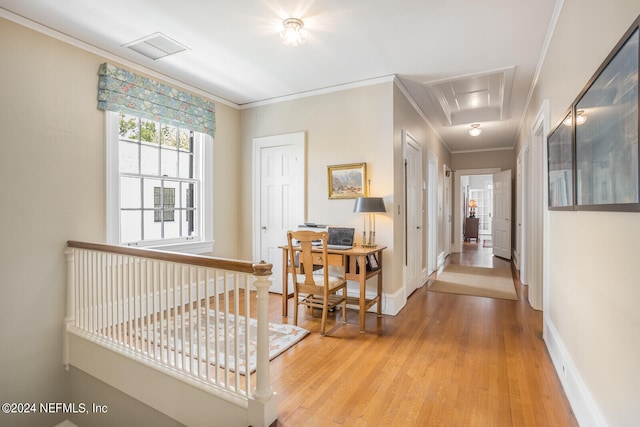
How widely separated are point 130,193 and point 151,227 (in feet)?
1.41

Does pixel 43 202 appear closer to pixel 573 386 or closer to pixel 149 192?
pixel 149 192

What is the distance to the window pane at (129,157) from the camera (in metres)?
3.29

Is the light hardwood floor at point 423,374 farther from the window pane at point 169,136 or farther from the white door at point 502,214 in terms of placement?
the white door at point 502,214

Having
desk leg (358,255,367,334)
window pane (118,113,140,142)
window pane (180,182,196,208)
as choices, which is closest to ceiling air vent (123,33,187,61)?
window pane (118,113,140,142)

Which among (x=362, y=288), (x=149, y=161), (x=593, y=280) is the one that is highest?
(x=149, y=161)

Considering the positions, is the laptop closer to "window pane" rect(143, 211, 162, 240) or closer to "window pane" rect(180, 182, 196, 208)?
"window pane" rect(180, 182, 196, 208)

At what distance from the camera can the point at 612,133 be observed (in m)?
1.29

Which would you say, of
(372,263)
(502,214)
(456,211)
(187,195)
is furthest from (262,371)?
(456,211)

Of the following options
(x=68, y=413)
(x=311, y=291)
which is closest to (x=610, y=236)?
(x=311, y=291)

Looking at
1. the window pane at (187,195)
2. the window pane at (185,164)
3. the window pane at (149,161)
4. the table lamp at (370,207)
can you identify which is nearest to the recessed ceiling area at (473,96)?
the table lamp at (370,207)

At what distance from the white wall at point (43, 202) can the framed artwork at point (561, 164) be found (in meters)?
3.05

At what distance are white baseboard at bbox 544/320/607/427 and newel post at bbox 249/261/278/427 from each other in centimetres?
160

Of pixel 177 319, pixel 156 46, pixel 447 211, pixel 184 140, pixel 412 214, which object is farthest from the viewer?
pixel 447 211

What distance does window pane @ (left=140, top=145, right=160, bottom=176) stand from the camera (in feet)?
11.4
